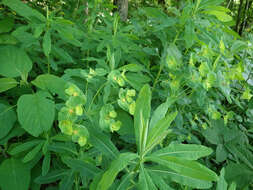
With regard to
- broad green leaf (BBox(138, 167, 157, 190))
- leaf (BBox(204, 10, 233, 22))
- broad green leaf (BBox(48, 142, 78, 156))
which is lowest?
broad green leaf (BBox(48, 142, 78, 156))

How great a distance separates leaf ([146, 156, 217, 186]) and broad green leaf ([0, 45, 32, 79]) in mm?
993

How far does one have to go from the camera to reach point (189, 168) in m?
0.77

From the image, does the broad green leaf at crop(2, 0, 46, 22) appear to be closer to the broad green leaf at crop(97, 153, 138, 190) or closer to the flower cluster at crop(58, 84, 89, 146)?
the flower cluster at crop(58, 84, 89, 146)

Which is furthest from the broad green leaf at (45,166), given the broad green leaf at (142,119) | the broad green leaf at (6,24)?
the broad green leaf at (6,24)

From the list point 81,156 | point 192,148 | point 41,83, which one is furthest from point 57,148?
point 192,148

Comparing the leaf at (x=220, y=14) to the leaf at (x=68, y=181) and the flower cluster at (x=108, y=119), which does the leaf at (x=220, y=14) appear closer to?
the flower cluster at (x=108, y=119)

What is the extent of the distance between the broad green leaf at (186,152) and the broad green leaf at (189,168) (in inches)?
2.1

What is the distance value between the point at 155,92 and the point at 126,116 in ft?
1.21

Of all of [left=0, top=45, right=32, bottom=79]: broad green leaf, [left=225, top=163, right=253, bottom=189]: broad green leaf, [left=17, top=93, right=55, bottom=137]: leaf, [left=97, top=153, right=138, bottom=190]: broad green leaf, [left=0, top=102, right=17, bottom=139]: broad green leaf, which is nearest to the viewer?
[left=97, top=153, right=138, bottom=190]: broad green leaf

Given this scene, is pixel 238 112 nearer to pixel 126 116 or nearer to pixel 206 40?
pixel 206 40

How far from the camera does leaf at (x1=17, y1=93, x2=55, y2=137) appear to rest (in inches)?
41.9

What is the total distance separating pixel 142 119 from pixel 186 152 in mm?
227

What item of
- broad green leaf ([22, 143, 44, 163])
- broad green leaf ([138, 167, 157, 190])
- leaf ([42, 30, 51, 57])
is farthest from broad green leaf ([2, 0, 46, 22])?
broad green leaf ([138, 167, 157, 190])

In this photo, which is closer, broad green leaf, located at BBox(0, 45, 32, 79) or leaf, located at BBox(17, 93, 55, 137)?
leaf, located at BBox(17, 93, 55, 137)
